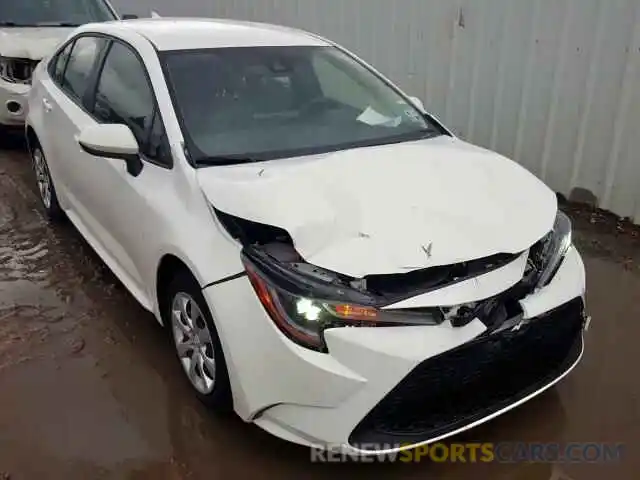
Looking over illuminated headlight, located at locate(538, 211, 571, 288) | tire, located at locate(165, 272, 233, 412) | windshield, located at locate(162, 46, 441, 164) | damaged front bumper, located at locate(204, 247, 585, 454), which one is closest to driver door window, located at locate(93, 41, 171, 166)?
windshield, located at locate(162, 46, 441, 164)

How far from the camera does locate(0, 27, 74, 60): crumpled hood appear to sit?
6.31 metres

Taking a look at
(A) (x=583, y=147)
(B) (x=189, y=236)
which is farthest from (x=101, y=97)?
(A) (x=583, y=147)

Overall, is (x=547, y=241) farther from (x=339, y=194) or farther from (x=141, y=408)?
(x=141, y=408)

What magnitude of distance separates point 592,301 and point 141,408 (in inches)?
103

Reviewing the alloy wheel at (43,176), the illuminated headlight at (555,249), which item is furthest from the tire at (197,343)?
the alloy wheel at (43,176)

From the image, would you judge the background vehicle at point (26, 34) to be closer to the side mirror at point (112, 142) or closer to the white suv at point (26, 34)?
the white suv at point (26, 34)

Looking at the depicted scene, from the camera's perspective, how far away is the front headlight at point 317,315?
2281 millimetres

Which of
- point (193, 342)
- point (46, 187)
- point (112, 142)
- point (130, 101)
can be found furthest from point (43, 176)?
point (193, 342)

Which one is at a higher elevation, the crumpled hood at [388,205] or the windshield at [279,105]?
the windshield at [279,105]

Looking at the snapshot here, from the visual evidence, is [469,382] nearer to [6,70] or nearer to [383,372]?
[383,372]

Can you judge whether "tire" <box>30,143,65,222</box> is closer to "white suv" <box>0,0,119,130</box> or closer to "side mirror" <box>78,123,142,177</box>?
"white suv" <box>0,0,119,130</box>

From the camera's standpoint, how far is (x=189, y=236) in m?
2.74

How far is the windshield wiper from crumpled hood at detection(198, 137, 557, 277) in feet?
0.17

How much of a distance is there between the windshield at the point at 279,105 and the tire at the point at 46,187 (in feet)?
6.19
